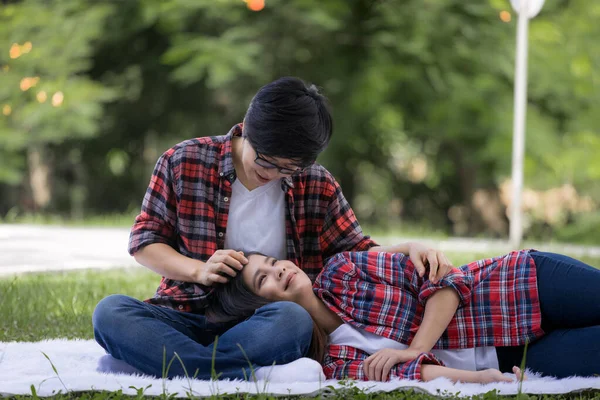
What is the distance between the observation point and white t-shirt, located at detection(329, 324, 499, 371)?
2709 mm

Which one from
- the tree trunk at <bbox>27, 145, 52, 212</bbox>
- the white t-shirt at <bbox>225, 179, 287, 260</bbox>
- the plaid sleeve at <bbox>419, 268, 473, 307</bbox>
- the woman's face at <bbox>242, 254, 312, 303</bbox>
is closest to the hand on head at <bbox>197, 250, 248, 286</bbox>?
the woman's face at <bbox>242, 254, 312, 303</bbox>

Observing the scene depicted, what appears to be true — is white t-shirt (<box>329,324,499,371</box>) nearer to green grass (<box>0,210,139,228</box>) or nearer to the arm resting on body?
the arm resting on body

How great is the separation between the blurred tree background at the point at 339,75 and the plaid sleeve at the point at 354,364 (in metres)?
5.04

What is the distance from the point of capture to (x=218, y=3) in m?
7.68

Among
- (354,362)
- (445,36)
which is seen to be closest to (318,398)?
(354,362)

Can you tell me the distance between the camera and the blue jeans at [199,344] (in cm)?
257

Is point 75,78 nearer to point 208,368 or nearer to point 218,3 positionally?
point 218,3

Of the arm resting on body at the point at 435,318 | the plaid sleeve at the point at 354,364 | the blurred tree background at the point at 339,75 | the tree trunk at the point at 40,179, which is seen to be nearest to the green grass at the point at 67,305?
the plaid sleeve at the point at 354,364

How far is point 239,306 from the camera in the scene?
2775 millimetres

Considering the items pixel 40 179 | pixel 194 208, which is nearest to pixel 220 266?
pixel 194 208

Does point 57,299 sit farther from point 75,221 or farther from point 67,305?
point 75,221

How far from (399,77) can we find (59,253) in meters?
4.00

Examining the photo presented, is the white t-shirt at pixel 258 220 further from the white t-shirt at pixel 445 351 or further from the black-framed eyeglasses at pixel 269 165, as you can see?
the white t-shirt at pixel 445 351

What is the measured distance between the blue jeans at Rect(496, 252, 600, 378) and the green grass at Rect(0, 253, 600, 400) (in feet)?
0.86
